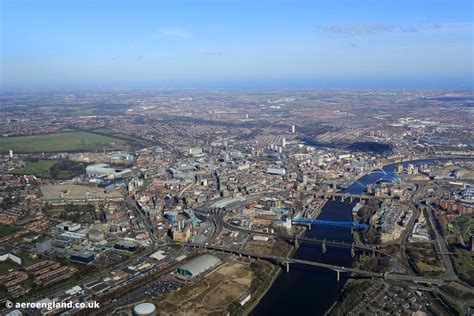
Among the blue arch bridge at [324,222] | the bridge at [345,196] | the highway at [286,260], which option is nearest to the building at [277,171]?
the bridge at [345,196]

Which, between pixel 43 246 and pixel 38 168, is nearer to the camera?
pixel 43 246

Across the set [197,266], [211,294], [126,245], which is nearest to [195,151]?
[126,245]

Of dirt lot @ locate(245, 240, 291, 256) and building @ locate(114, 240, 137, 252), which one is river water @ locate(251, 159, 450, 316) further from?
building @ locate(114, 240, 137, 252)

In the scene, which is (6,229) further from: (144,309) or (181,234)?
(144,309)

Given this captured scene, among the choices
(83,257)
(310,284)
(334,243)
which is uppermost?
(83,257)

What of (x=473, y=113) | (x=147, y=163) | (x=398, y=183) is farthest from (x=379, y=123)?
(x=147, y=163)

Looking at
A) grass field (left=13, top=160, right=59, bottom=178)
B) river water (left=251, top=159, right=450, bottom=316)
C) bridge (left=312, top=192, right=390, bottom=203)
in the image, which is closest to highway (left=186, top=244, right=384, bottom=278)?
river water (left=251, top=159, right=450, bottom=316)

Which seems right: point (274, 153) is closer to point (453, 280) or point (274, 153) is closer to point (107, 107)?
point (453, 280)

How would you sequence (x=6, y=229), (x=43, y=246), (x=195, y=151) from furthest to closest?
(x=195, y=151)
(x=6, y=229)
(x=43, y=246)
